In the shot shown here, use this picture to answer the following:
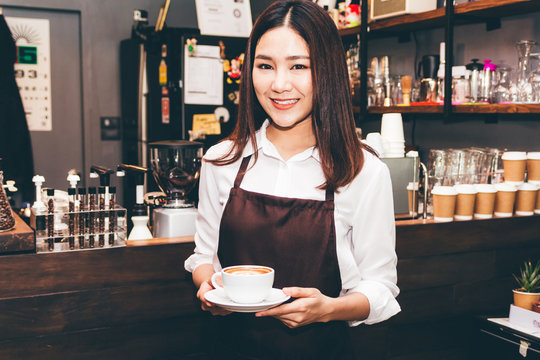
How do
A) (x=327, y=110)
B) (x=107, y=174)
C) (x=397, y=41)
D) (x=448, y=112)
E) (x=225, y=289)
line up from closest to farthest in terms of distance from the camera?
(x=225, y=289)
(x=327, y=110)
(x=107, y=174)
(x=448, y=112)
(x=397, y=41)

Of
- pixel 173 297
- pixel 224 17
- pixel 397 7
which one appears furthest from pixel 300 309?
pixel 224 17

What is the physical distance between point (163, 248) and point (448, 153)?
1.40 meters

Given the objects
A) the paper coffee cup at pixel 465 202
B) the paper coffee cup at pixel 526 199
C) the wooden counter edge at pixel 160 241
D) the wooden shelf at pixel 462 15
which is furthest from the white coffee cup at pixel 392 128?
the wooden counter edge at pixel 160 241

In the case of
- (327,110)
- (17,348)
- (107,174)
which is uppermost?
(327,110)

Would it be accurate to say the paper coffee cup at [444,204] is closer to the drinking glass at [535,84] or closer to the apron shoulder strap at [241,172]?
the drinking glass at [535,84]

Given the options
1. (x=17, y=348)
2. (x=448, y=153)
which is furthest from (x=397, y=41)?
(x=17, y=348)

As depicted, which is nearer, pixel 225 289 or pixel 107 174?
pixel 225 289

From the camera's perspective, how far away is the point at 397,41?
4020 millimetres

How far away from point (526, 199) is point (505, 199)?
0.12 metres

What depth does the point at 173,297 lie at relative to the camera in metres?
2.03

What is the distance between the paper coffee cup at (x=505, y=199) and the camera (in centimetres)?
259

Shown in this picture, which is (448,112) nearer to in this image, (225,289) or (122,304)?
(122,304)

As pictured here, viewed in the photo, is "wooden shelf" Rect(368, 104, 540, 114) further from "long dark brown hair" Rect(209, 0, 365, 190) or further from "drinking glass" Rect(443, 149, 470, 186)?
"long dark brown hair" Rect(209, 0, 365, 190)

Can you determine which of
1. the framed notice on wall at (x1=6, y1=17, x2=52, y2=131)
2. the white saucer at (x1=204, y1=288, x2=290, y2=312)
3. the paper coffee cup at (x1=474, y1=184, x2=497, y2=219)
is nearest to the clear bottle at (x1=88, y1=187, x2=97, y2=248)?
the white saucer at (x1=204, y1=288, x2=290, y2=312)
